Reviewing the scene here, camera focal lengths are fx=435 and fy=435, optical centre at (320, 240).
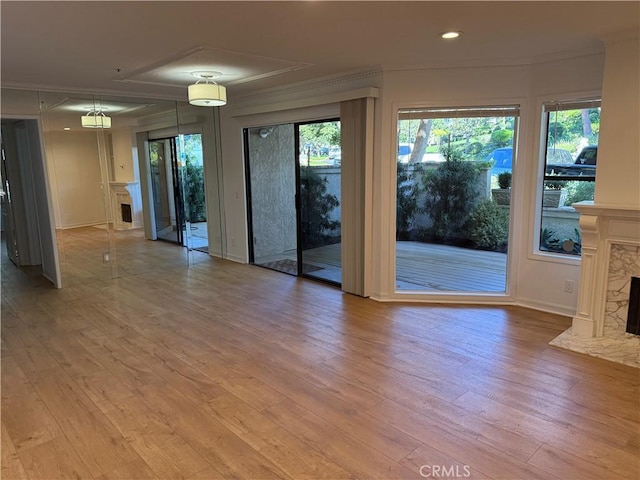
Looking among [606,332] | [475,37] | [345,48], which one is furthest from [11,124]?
[606,332]

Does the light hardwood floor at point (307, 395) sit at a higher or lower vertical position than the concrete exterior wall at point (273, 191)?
lower

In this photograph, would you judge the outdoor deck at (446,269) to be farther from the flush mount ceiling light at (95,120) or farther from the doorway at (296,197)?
the flush mount ceiling light at (95,120)

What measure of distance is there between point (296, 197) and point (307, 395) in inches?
134

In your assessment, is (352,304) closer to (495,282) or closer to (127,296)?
(495,282)

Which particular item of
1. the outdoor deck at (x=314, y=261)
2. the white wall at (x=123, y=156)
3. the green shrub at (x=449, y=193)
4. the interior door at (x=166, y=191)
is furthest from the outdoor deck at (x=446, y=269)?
the white wall at (x=123, y=156)

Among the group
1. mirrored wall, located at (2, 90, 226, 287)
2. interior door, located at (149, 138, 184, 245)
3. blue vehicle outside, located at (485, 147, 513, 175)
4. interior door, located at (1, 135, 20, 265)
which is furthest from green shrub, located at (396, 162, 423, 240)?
interior door, located at (1, 135, 20, 265)

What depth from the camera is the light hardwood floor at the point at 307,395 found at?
230 cm

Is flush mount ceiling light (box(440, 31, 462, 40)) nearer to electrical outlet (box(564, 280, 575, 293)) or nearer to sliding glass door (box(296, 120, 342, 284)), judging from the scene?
sliding glass door (box(296, 120, 342, 284))

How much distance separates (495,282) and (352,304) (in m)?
1.59

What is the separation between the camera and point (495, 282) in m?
4.79

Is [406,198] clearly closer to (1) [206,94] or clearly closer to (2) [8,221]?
(1) [206,94]

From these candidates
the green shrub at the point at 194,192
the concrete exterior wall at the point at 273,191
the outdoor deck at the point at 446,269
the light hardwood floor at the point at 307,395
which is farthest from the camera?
the green shrub at the point at 194,192

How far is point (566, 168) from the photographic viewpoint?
4.21 metres

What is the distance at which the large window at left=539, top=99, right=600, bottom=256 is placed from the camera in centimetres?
407
